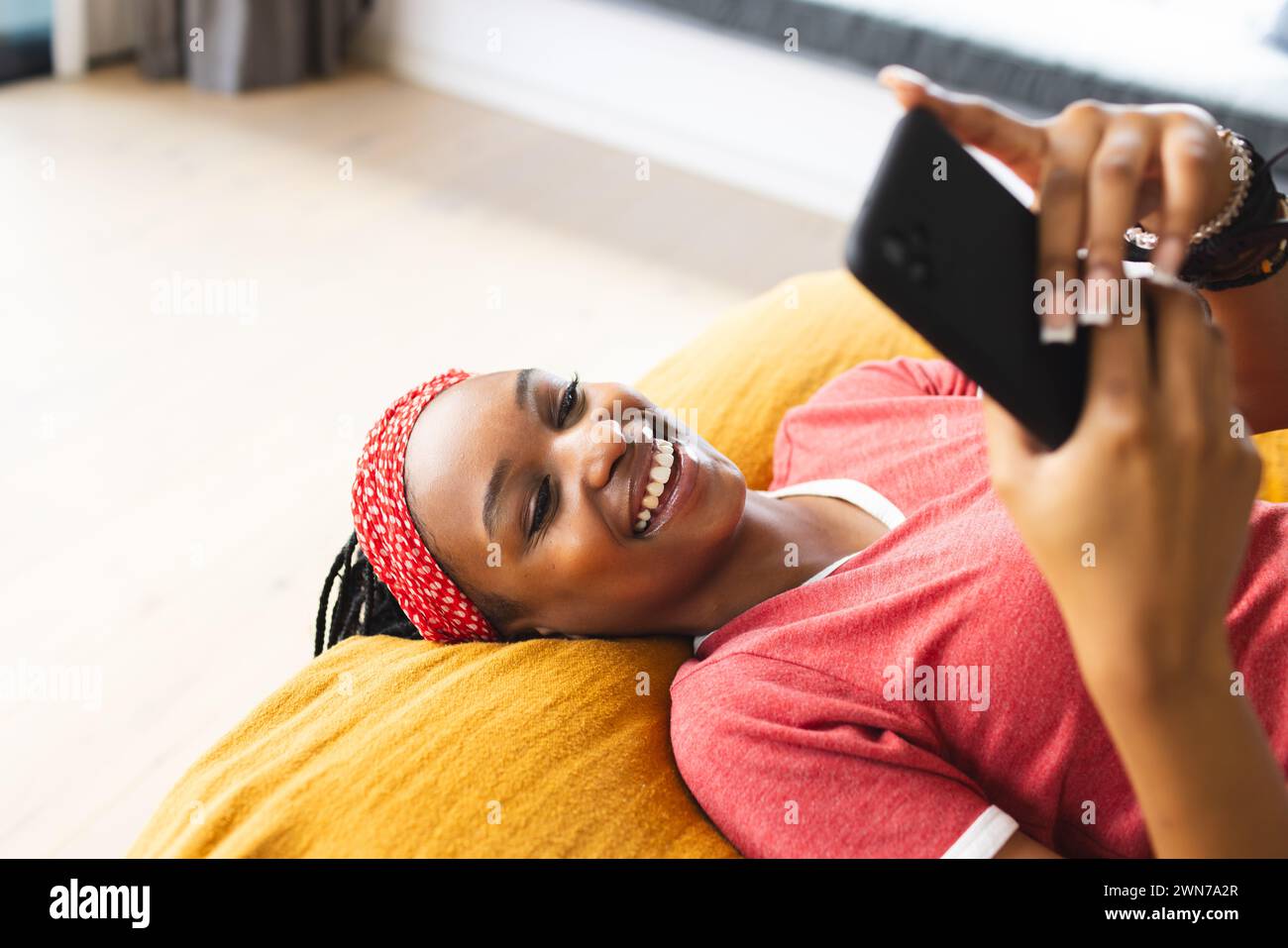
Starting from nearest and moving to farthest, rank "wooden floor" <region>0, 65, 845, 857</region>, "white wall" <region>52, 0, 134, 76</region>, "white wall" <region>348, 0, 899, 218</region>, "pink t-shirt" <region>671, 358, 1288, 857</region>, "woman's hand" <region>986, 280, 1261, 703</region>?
"woman's hand" <region>986, 280, 1261, 703</region> < "pink t-shirt" <region>671, 358, 1288, 857</region> < "wooden floor" <region>0, 65, 845, 857</region> < "white wall" <region>348, 0, 899, 218</region> < "white wall" <region>52, 0, 134, 76</region>

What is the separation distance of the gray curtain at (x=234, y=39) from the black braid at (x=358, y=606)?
2.57m

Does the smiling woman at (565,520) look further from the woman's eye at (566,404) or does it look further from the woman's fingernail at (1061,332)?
the woman's fingernail at (1061,332)

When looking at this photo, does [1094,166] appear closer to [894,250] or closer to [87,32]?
[894,250]

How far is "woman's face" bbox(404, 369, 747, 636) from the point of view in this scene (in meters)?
1.23

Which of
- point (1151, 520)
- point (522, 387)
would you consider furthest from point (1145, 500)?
point (522, 387)

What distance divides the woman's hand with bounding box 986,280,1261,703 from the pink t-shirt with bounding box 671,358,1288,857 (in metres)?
0.38

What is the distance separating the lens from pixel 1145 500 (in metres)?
0.61

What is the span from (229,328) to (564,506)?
65.8 inches

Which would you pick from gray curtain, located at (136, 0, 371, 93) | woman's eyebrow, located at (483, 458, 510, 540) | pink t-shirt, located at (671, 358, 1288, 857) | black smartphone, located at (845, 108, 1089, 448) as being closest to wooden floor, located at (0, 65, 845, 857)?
gray curtain, located at (136, 0, 371, 93)

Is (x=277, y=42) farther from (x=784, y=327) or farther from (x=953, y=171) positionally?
(x=953, y=171)

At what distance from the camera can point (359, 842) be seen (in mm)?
1068

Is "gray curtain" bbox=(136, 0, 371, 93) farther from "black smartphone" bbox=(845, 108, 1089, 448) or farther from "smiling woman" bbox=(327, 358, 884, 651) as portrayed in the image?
"black smartphone" bbox=(845, 108, 1089, 448)

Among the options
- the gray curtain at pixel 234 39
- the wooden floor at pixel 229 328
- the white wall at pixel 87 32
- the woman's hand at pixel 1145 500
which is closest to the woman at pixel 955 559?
the woman's hand at pixel 1145 500
